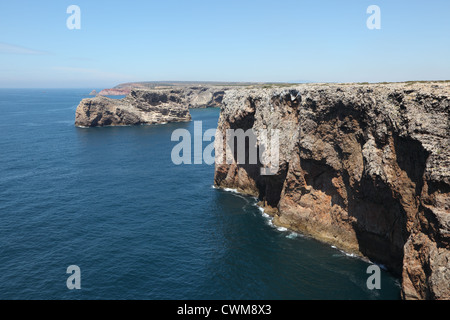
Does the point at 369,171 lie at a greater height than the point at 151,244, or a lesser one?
greater

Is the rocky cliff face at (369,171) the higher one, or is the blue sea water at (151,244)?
the rocky cliff face at (369,171)

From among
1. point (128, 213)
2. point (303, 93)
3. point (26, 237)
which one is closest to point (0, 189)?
point (26, 237)

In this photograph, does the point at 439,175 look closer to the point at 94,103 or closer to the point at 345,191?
the point at 345,191

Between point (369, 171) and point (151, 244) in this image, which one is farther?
point (151, 244)

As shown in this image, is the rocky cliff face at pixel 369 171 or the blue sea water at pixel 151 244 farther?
the blue sea water at pixel 151 244
